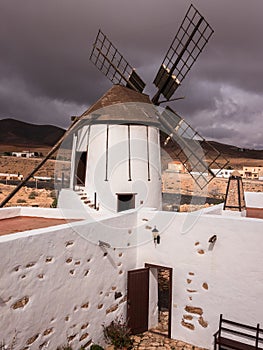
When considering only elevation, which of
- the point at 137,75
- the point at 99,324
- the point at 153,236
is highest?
the point at 137,75

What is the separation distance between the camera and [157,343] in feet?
25.2

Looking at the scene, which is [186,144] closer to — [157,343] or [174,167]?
[157,343]

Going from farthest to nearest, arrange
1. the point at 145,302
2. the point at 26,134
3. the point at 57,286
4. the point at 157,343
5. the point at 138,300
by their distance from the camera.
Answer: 1. the point at 26,134
2. the point at 145,302
3. the point at 138,300
4. the point at 157,343
5. the point at 57,286

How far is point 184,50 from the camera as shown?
14523 mm

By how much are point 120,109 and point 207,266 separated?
6731mm

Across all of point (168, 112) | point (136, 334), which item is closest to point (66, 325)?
point (136, 334)

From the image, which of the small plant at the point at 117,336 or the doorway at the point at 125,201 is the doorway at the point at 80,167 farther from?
the small plant at the point at 117,336

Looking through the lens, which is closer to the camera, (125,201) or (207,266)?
(207,266)

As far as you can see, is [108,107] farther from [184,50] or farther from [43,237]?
[43,237]

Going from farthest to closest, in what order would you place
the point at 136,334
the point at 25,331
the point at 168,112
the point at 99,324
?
the point at 168,112
the point at 136,334
the point at 99,324
the point at 25,331

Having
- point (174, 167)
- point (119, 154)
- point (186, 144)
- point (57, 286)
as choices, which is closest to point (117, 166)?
point (119, 154)

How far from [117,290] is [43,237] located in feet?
9.81

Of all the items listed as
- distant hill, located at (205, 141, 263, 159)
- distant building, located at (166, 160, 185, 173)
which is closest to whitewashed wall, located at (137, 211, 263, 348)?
distant building, located at (166, 160, 185, 173)

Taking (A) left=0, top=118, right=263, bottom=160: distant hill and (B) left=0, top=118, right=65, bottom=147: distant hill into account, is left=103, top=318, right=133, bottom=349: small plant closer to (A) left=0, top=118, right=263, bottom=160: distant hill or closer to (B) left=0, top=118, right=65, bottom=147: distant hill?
(A) left=0, top=118, right=263, bottom=160: distant hill
